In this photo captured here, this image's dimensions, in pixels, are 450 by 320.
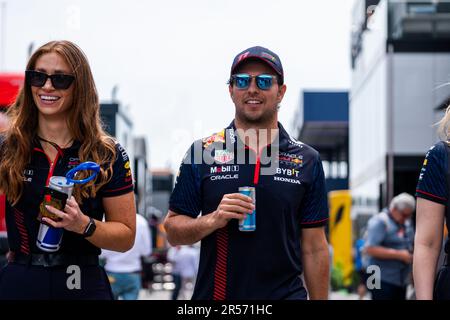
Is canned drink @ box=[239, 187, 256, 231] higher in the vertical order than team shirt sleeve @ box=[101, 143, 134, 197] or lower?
lower

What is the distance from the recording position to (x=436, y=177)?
163 inches

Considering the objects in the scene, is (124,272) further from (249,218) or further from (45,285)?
(249,218)

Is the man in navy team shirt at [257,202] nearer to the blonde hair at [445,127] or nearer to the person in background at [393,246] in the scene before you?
the blonde hair at [445,127]

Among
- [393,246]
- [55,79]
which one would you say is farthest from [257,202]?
[393,246]

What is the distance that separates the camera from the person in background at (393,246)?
421 inches

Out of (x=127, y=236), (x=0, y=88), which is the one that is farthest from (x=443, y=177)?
(x=0, y=88)

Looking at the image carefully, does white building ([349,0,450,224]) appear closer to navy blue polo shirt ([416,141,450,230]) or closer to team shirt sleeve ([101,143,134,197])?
Result: navy blue polo shirt ([416,141,450,230])

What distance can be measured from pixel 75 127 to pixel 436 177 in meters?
1.52

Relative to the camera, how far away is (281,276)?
13.8 ft

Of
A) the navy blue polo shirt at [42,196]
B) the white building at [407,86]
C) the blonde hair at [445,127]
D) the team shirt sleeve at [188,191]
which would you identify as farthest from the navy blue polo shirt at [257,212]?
the white building at [407,86]

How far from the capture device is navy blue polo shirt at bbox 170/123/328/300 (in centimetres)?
418

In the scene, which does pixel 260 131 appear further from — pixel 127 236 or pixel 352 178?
pixel 352 178

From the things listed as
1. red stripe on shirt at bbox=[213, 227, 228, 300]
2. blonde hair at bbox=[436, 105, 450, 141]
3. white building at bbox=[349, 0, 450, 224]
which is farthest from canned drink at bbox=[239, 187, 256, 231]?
white building at bbox=[349, 0, 450, 224]

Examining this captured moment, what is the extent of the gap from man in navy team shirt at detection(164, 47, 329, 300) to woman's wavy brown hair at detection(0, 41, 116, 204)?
1.21 ft
